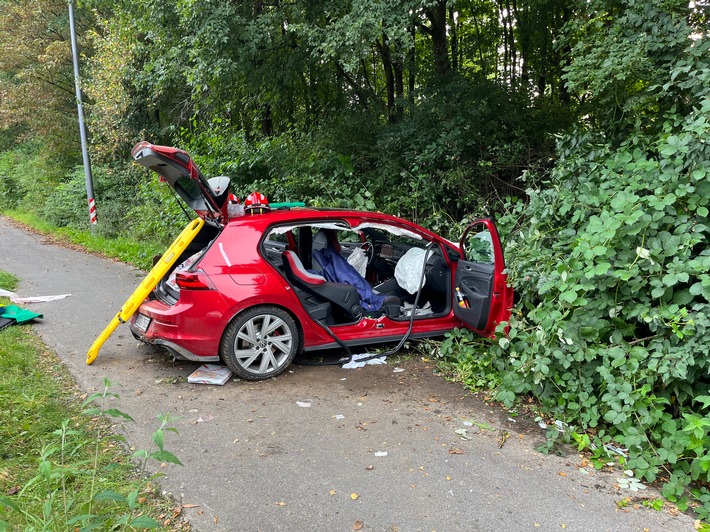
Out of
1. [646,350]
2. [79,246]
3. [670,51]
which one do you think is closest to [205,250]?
[646,350]

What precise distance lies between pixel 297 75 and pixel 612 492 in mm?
8761

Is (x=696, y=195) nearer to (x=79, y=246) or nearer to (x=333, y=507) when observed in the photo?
(x=333, y=507)

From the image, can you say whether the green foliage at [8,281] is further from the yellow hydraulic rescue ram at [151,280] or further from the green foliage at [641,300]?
the green foliage at [641,300]

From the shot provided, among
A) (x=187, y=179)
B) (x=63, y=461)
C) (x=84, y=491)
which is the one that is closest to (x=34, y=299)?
(x=187, y=179)

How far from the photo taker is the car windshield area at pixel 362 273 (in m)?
5.19

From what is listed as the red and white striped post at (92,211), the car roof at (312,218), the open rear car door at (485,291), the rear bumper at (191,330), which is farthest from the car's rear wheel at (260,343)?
the red and white striped post at (92,211)

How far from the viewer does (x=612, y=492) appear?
3240mm

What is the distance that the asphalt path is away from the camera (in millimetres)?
2963

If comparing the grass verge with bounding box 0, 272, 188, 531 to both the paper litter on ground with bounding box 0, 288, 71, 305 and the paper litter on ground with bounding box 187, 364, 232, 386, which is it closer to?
the paper litter on ground with bounding box 187, 364, 232, 386

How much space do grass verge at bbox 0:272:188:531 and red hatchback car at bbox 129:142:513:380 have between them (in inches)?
37.5

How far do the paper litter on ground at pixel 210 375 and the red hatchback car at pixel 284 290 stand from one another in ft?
0.54

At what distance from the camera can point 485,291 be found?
4.96 m

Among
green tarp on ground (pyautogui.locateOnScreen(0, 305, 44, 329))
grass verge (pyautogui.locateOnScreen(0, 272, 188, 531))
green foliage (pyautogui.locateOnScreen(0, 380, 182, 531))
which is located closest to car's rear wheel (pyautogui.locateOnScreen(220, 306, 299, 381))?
grass verge (pyautogui.locateOnScreen(0, 272, 188, 531))

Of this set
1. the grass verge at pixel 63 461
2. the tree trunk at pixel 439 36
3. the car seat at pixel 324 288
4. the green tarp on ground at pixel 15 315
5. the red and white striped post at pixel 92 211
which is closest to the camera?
the grass verge at pixel 63 461
